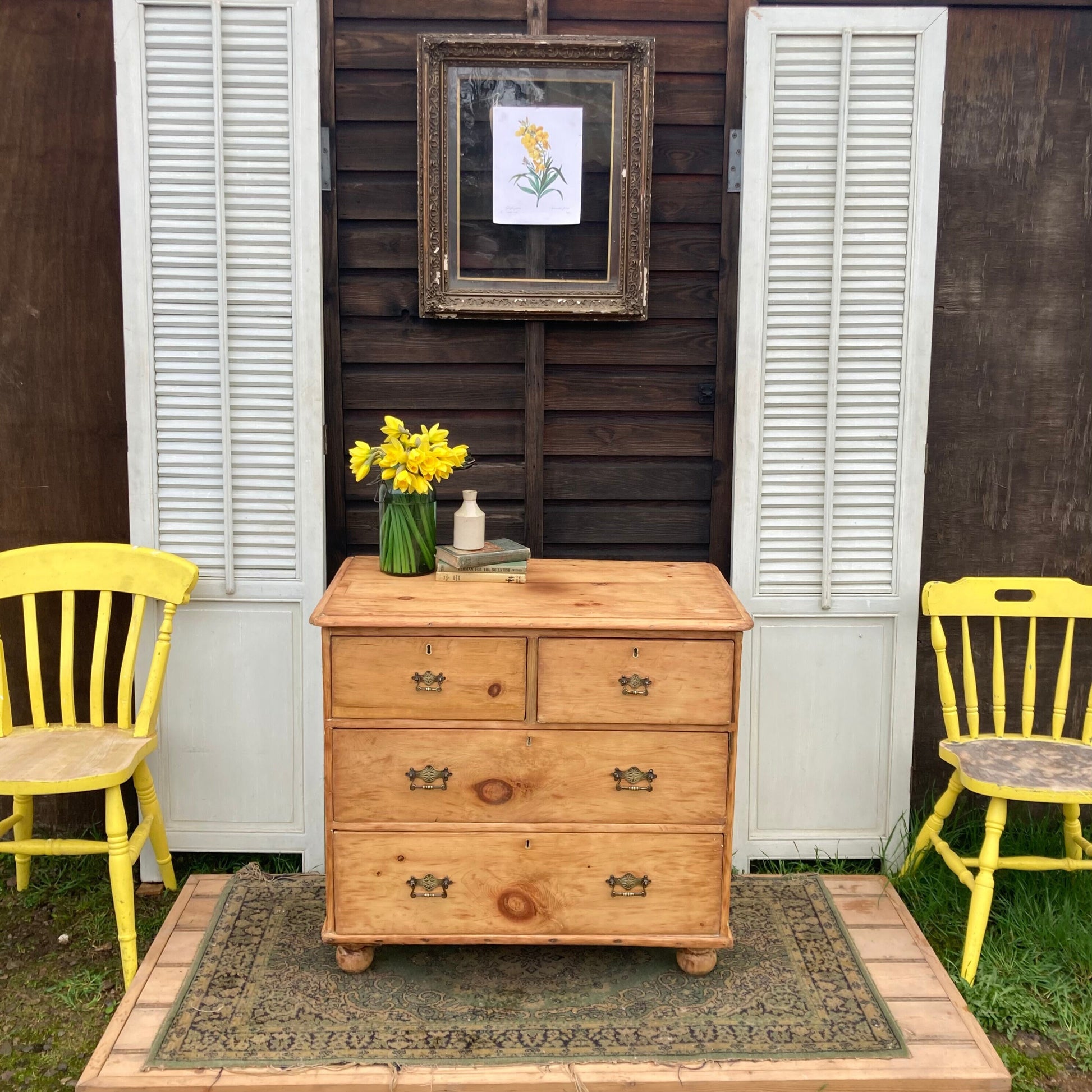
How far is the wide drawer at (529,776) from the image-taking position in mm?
2557

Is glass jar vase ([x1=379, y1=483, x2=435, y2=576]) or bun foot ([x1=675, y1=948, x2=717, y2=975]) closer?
bun foot ([x1=675, y1=948, x2=717, y2=975])

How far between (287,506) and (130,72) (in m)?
1.27

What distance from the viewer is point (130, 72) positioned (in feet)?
9.45

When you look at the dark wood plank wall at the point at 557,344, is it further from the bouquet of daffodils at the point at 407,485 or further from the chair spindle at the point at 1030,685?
the chair spindle at the point at 1030,685

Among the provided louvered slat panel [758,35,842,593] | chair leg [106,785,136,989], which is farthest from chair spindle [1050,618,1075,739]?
chair leg [106,785,136,989]

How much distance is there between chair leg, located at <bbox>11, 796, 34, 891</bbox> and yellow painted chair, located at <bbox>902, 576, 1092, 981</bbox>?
102 inches

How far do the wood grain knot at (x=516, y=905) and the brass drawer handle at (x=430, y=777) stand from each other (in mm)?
314

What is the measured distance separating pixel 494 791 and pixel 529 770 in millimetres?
100

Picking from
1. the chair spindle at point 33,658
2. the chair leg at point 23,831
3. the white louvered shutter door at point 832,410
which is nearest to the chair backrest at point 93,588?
the chair spindle at point 33,658

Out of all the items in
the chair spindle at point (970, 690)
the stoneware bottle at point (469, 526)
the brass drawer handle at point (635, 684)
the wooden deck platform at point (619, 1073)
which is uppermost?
the stoneware bottle at point (469, 526)

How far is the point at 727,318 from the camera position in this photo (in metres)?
3.09

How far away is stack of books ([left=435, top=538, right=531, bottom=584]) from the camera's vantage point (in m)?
2.79

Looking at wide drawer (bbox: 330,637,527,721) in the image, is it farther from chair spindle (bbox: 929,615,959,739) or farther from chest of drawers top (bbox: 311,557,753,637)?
chair spindle (bbox: 929,615,959,739)

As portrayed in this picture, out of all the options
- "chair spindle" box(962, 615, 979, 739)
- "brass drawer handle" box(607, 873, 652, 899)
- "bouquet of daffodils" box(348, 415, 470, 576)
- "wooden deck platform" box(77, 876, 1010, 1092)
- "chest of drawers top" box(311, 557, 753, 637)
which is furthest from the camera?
"chair spindle" box(962, 615, 979, 739)
